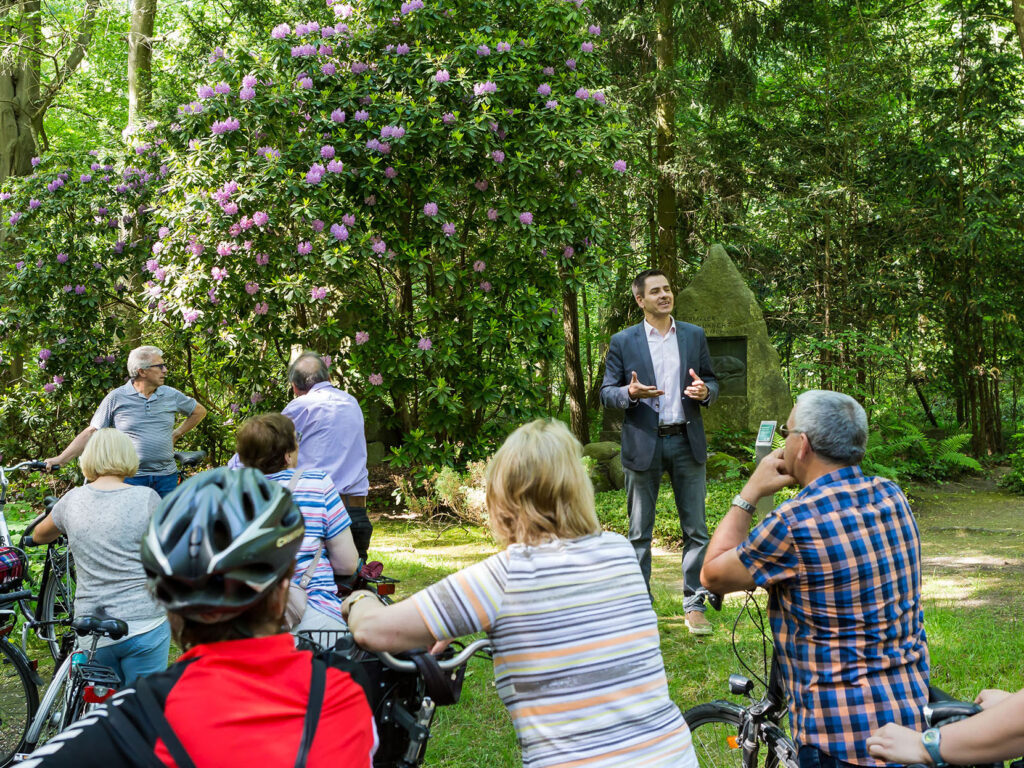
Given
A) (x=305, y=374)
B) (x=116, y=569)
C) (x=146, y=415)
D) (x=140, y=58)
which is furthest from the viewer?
(x=140, y=58)

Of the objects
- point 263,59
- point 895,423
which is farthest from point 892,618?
point 895,423

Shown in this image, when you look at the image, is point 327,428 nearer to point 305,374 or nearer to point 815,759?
point 305,374

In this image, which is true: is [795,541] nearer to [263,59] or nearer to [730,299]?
[263,59]

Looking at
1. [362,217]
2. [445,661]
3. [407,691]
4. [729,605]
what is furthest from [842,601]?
[362,217]

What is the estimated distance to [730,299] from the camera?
1243 centimetres

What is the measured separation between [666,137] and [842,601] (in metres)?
12.2

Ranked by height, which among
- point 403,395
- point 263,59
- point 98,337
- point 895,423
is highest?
point 263,59

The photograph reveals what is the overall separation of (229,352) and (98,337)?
191 cm

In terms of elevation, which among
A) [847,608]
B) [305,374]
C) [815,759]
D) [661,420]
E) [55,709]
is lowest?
[55,709]

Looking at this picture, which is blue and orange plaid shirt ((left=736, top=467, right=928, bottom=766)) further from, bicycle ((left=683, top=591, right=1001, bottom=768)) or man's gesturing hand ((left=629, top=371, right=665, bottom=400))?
man's gesturing hand ((left=629, top=371, right=665, bottom=400))

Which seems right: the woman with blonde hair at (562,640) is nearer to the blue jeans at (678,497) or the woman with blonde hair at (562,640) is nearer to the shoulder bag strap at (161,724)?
the shoulder bag strap at (161,724)

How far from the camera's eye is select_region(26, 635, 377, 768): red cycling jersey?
4.37 ft

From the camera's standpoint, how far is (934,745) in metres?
1.84

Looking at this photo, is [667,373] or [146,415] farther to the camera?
[146,415]
